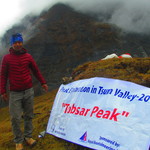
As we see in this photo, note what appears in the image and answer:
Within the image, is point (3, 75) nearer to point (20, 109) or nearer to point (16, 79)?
point (16, 79)

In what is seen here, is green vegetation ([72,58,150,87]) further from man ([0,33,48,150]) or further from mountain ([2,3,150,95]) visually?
mountain ([2,3,150,95])

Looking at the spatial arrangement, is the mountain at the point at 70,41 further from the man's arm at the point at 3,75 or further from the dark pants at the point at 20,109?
the man's arm at the point at 3,75

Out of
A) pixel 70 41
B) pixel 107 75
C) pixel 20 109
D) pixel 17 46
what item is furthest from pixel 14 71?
pixel 70 41

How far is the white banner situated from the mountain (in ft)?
165

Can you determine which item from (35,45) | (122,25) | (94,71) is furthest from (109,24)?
(94,71)

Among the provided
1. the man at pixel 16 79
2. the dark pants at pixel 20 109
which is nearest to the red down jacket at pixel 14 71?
the man at pixel 16 79

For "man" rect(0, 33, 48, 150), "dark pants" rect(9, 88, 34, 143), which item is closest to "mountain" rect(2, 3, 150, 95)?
"dark pants" rect(9, 88, 34, 143)

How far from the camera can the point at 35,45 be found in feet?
220

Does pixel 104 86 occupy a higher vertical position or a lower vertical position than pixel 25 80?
lower

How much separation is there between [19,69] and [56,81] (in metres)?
51.3

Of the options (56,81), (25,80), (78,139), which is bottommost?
(56,81)

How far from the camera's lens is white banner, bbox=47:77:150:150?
12.1 ft

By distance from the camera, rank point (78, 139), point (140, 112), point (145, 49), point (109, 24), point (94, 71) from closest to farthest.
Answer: point (140, 112), point (78, 139), point (94, 71), point (145, 49), point (109, 24)

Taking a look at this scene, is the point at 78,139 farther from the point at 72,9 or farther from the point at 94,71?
the point at 72,9
